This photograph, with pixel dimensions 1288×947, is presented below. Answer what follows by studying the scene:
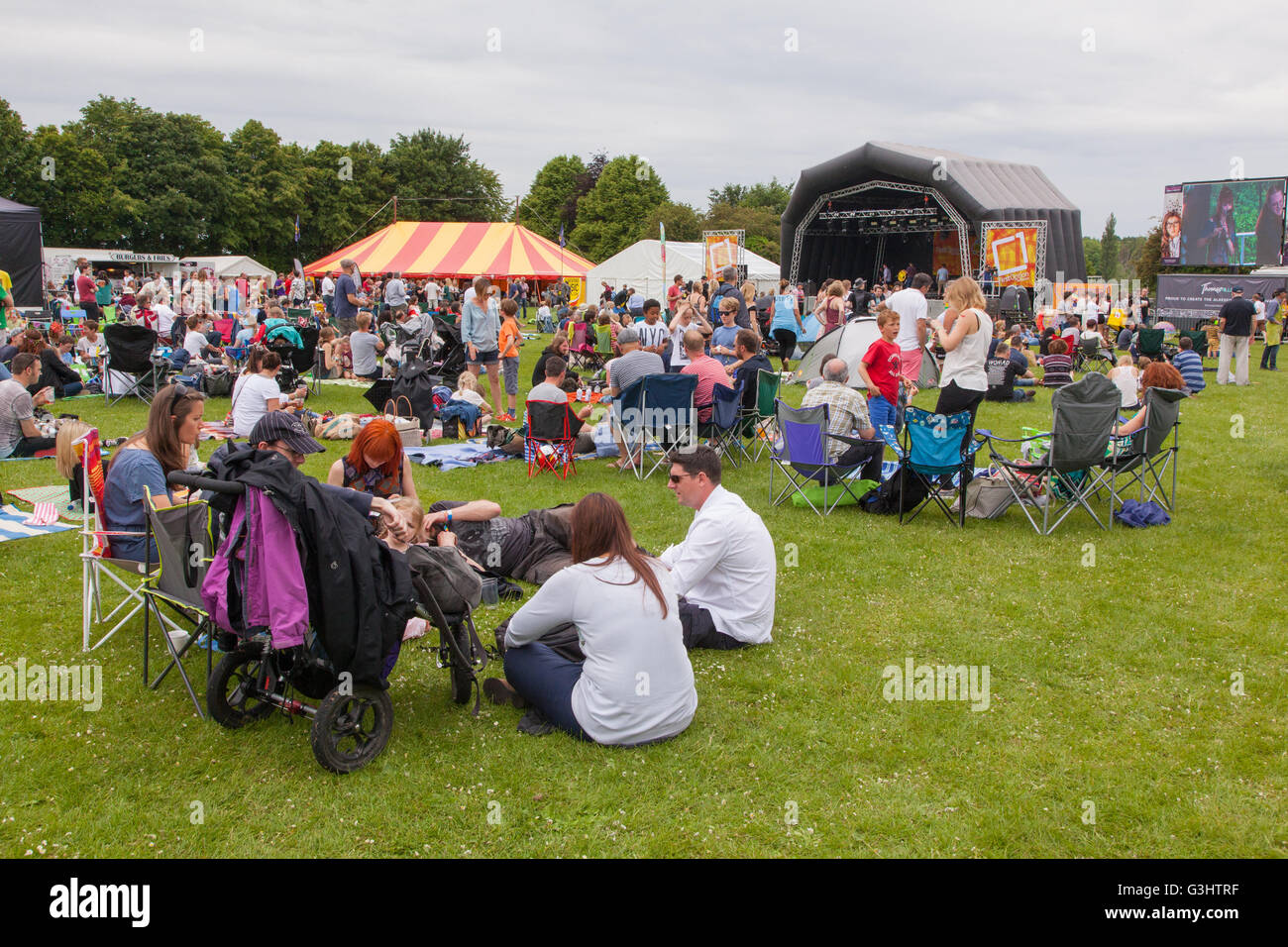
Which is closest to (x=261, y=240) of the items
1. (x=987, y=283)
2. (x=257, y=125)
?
(x=257, y=125)

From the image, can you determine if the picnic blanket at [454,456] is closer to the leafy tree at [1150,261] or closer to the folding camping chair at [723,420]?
the folding camping chair at [723,420]

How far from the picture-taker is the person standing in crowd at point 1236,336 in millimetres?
14109

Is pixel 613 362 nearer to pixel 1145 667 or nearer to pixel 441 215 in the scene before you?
pixel 1145 667

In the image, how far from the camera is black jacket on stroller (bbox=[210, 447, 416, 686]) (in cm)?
324

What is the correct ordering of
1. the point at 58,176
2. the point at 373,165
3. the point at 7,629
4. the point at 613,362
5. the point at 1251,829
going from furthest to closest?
1. the point at 373,165
2. the point at 58,176
3. the point at 613,362
4. the point at 7,629
5. the point at 1251,829

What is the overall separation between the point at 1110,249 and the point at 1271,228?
243 feet

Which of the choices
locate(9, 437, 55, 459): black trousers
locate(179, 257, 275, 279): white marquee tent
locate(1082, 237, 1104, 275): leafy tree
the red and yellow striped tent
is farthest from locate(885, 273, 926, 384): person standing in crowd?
locate(1082, 237, 1104, 275): leafy tree

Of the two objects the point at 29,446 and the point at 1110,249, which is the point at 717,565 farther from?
the point at 1110,249

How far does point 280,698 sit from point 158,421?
1794 mm

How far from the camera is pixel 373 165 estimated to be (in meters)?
55.6

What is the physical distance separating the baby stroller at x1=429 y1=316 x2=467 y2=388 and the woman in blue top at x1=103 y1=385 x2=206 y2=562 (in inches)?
273

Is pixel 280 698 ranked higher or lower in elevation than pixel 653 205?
lower

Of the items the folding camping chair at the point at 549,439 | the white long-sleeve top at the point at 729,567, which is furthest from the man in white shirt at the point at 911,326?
the white long-sleeve top at the point at 729,567

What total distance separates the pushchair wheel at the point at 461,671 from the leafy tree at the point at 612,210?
4942 cm
